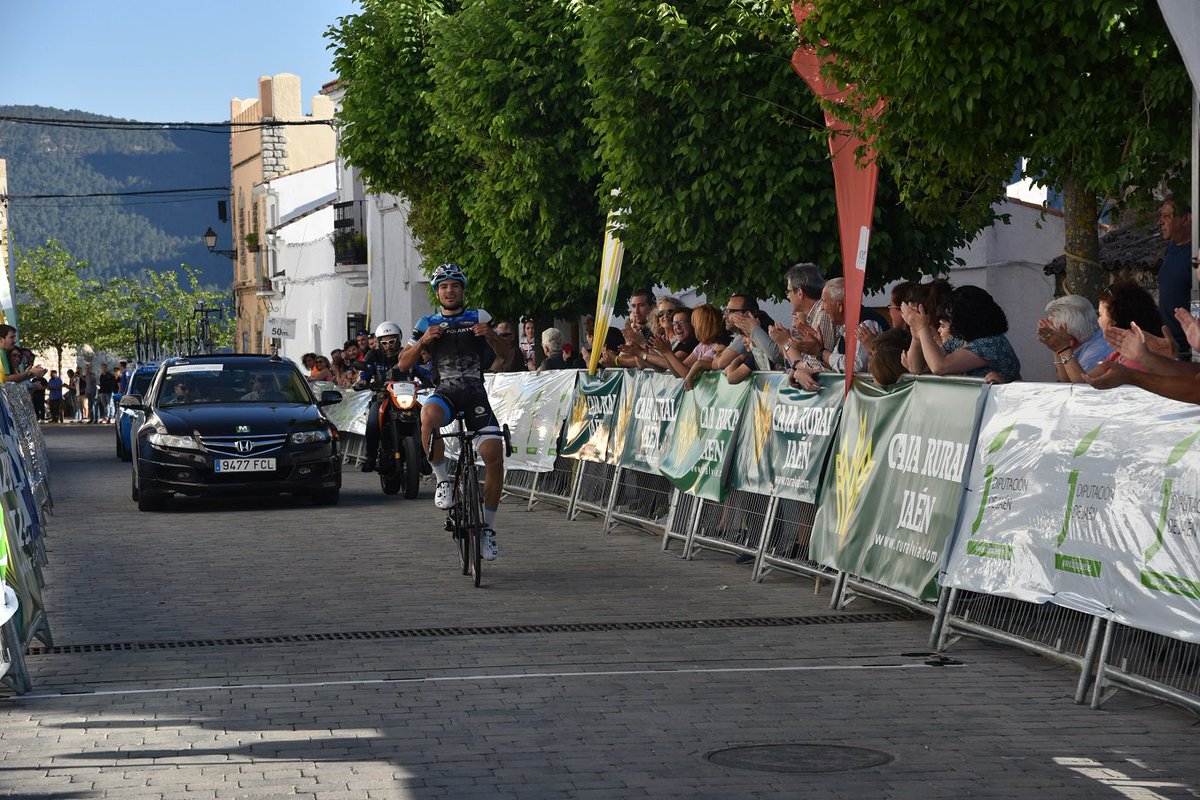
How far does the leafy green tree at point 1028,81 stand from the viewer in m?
11.4

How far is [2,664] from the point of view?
7.52 m

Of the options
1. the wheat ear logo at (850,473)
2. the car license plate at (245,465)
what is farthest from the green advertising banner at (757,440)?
the car license plate at (245,465)

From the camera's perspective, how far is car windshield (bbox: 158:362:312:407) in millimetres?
19000

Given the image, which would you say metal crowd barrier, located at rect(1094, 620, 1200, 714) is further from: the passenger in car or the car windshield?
the passenger in car

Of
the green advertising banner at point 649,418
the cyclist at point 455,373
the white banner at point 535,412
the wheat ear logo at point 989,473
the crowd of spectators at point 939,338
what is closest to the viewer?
the crowd of spectators at point 939,338

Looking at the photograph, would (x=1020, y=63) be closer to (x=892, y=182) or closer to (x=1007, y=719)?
(x=1007, y=719)

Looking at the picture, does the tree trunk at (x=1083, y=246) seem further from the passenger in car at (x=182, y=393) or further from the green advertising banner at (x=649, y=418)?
the passenger in car at (x=182, y=393)

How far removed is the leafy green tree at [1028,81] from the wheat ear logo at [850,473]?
2.84 m

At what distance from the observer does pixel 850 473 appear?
34.1 feet

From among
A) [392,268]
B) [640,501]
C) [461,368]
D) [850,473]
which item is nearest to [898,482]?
[850,473]

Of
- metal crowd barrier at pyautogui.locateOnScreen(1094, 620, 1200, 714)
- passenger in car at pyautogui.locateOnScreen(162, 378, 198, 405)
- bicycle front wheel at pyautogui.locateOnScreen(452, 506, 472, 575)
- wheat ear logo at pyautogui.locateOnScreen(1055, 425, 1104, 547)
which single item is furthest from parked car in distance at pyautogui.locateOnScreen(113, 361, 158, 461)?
metal crowd barrier at pyautogui.locateOnScreen(1094, 620, 1200, 714)

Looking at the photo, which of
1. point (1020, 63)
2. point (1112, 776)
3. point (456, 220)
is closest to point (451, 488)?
point (1020, 63)

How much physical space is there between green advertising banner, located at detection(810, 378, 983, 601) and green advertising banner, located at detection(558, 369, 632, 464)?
4.63m

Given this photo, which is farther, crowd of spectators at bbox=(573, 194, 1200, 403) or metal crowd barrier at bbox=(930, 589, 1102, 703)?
metal crowd barrier at bbox=(930, 589, 1102, 703)
